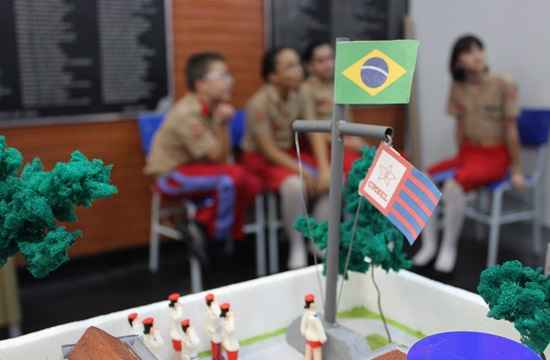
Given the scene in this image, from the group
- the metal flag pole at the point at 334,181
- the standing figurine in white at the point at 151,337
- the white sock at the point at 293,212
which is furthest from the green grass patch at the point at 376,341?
the white sock at the point at 293,212

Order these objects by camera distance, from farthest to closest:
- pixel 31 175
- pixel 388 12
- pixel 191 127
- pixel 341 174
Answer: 1. pixel 388 12
2. pixel 191 127
3. pixel 341 174
4. pixel 31 175

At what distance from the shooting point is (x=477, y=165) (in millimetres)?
3059

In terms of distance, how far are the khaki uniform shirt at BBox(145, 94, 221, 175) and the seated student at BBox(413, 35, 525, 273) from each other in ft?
4.27

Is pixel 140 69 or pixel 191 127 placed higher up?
pixel 140 69

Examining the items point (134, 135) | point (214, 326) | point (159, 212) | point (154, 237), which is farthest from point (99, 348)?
point (134, 135)

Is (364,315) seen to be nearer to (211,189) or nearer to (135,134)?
(211,189)

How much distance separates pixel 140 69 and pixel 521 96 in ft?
7.50

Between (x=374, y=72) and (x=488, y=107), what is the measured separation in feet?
7.94

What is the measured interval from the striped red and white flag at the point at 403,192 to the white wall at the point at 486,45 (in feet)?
9.44

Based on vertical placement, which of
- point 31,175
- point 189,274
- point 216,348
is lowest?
point 189,274

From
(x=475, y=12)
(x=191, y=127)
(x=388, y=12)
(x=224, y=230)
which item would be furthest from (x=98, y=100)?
(x=475, y=12)

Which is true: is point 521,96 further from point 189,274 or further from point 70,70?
point 70,70

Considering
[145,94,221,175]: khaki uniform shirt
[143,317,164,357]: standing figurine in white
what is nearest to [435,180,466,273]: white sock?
[145,94,221,175]: khaki uniform shirt

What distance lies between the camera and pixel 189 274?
3160 millimetres
